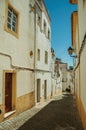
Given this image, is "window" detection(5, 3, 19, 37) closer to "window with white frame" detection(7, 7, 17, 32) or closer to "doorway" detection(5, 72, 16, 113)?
"window with white frame" detection(7, 7, 17, 32)

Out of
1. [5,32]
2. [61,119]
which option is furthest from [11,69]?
[61,119]

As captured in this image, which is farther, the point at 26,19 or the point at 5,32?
the point at 26,19

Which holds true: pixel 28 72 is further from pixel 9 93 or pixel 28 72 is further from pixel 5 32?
pixel 5 32

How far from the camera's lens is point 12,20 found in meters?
9.36

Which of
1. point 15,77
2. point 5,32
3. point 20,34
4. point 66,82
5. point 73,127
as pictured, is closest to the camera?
point 73,127

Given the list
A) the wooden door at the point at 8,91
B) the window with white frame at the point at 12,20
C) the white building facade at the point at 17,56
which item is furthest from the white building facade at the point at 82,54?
the wooden door at the point at 8,91

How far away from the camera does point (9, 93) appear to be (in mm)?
9211

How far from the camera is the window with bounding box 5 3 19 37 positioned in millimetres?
8727

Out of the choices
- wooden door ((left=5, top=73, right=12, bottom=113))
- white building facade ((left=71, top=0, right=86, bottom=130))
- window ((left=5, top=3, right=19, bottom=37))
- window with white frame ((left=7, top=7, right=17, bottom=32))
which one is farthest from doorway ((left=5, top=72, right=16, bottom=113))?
white building facade ((left=71, top=0, right=86, bottom=130))

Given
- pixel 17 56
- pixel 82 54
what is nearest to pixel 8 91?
pixel 17 56

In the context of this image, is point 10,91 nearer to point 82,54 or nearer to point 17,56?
point 17,56

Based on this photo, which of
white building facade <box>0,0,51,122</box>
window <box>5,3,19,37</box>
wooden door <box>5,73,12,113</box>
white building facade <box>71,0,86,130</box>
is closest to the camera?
white building facade <box>71,0,86,130</box>

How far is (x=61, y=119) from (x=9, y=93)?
2874 mm

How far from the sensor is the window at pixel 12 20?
28.6ft
